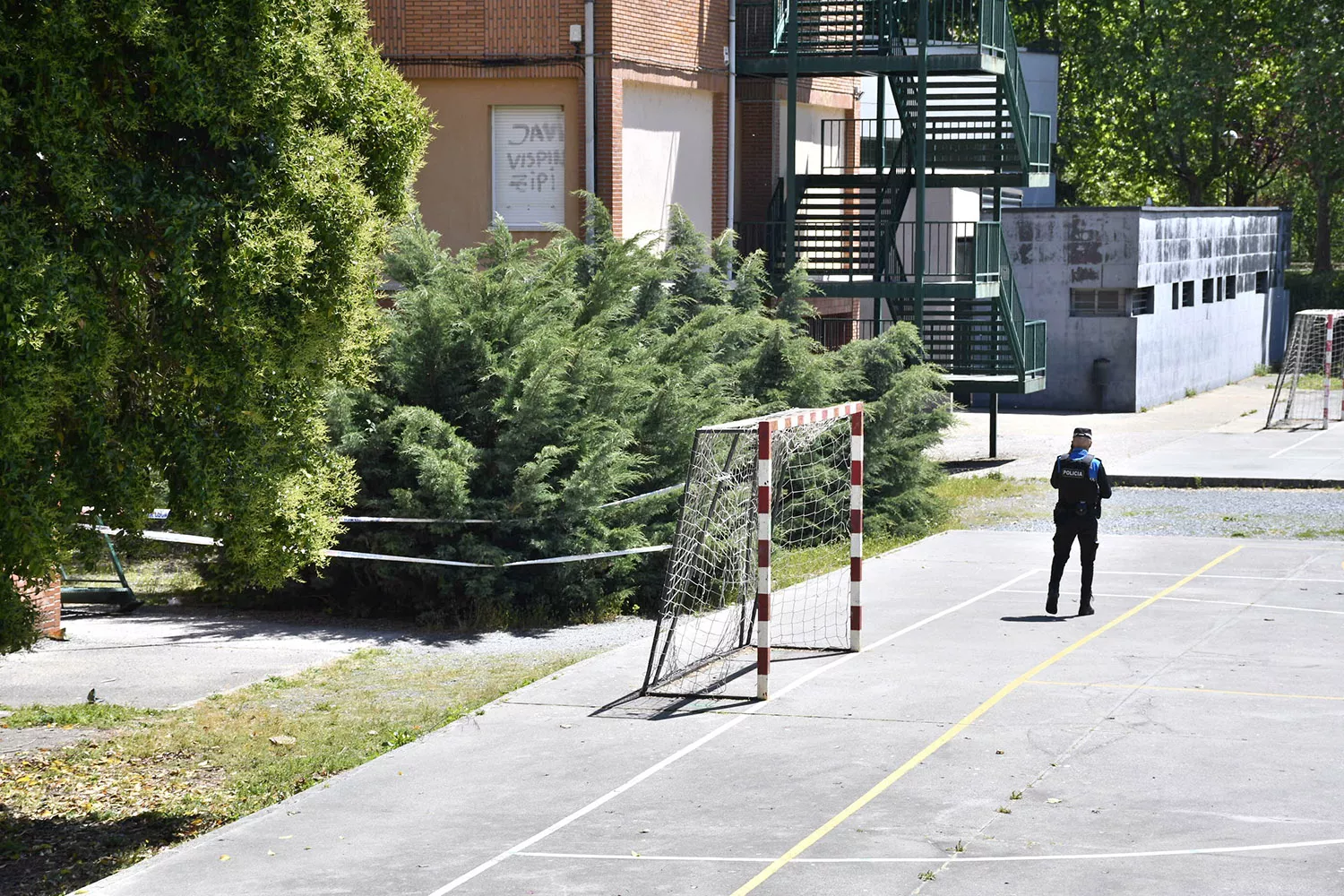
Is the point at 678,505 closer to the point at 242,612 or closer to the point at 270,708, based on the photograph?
the point at 242,612

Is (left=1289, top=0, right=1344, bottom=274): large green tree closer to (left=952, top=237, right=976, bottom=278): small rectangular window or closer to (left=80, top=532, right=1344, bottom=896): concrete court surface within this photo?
(left=952, top=237, right=976, bottom=278): small rectangular window

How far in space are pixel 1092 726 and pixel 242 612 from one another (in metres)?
9.40

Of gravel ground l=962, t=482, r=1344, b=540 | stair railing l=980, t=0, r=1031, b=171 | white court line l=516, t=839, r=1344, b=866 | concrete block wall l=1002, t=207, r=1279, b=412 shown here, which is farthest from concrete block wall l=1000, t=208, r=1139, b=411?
white court line l=516, t=839, r=1344, b=866

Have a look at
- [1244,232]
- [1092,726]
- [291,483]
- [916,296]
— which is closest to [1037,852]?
[1092,726]

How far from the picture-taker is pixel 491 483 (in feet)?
56.3

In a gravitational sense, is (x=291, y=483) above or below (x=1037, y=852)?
above

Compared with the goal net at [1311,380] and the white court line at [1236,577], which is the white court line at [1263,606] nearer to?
the white court line at [1236,577]

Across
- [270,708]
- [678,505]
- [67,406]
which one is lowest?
[270,708]

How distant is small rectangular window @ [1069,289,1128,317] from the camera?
4056 cm

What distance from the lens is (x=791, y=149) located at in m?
28.4

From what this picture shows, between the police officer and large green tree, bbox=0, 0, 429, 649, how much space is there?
8.01 metres

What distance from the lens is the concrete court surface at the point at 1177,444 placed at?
2814 centimetres

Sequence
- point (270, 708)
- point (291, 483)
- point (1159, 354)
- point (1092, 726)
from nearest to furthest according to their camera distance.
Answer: point (291, 483)
point (1092, 726)
point (270, 708)
point (1159, 354)

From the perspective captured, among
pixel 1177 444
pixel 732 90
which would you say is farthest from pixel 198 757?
pixel 1177 444
